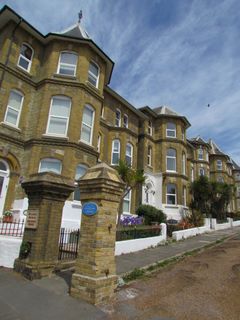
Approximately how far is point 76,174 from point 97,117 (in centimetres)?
→ 424

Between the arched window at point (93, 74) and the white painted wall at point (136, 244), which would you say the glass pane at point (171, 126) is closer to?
the arched window at point (93, 74)

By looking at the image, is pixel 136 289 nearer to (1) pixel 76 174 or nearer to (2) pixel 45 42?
(1) pixel 76 174

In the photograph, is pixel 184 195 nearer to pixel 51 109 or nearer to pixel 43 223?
pixel 51 109

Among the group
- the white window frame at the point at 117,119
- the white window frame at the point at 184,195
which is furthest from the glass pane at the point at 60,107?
the white window frame at the point at 184,195

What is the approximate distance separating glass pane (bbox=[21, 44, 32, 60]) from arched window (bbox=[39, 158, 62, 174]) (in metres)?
6.88

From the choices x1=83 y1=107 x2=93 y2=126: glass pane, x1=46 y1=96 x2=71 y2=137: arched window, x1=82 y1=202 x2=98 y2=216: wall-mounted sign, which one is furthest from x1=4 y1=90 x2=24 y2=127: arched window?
x1=82 y1=202 x2=98 y2=216: wall-mounted sign

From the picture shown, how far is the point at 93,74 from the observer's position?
16.8 meters

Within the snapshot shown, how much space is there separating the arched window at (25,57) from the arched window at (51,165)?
604cm

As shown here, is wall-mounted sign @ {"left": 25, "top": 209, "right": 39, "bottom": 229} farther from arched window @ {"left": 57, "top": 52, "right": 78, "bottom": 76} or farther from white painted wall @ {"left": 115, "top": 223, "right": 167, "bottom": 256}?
arched window @ {"left": 57, "top": 52, "right": 78, "bottom": 76}

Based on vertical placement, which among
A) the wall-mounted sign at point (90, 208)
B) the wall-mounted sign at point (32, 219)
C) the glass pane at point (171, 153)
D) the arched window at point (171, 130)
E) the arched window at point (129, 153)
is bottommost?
the wall-mounted sign at point (32, 219)

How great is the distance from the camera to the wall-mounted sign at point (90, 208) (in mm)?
5805

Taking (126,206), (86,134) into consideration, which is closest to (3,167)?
(86,134)

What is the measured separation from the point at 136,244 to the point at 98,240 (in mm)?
6692

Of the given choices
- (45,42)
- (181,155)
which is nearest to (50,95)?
(45,42)
